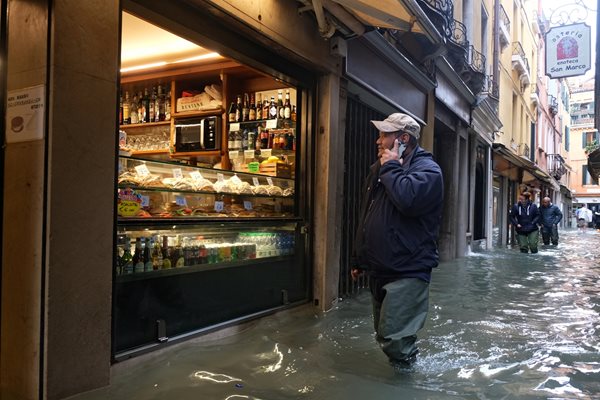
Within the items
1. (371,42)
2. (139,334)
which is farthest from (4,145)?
(371,42)

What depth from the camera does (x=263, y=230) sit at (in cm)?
547

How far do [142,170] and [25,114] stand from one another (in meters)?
1.14

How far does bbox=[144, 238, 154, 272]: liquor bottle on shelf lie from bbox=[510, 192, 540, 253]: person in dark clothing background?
42.9ft

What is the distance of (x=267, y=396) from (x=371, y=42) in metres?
5.15

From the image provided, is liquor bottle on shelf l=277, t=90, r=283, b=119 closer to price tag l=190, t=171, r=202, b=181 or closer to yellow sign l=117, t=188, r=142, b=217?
price tag l=190, t=171, r=202, b=181

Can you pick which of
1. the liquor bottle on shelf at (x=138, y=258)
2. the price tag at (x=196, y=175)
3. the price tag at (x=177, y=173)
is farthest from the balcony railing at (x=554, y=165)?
the liquor bottle on shelf at (x=138, y=258)

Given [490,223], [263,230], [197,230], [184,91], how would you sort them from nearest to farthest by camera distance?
[197,230] → [263,230] → [184,91] → [490,223]

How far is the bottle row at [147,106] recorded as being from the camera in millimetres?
7027

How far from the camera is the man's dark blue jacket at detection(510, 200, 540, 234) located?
14.7 m

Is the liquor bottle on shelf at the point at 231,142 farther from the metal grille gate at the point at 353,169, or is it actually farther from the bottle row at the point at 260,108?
the metal grille gate at the point at 353,169

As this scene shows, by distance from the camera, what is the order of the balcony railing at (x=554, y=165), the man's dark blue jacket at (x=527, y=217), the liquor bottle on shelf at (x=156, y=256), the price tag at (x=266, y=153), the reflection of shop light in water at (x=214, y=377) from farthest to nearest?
1. the balcony railing at (x=554, y=165)
2. the man's dark blue jacket at (x=527, y=217)
3. the price tag at (x=266, y=153)
4. the liquor bottle on shelf at (x=156, y=256)
5. the reflection of shop light in water at (x=214, y=377)

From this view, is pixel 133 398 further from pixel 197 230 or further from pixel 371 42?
pixel 371 42

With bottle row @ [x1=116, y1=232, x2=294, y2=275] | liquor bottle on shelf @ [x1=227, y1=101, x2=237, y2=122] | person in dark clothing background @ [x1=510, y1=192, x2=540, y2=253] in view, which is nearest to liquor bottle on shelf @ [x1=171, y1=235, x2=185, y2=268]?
bottle row @ [x1=116, y1=232, x2=294, y2=275]

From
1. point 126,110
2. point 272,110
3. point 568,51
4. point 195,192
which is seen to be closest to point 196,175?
point 195,192
